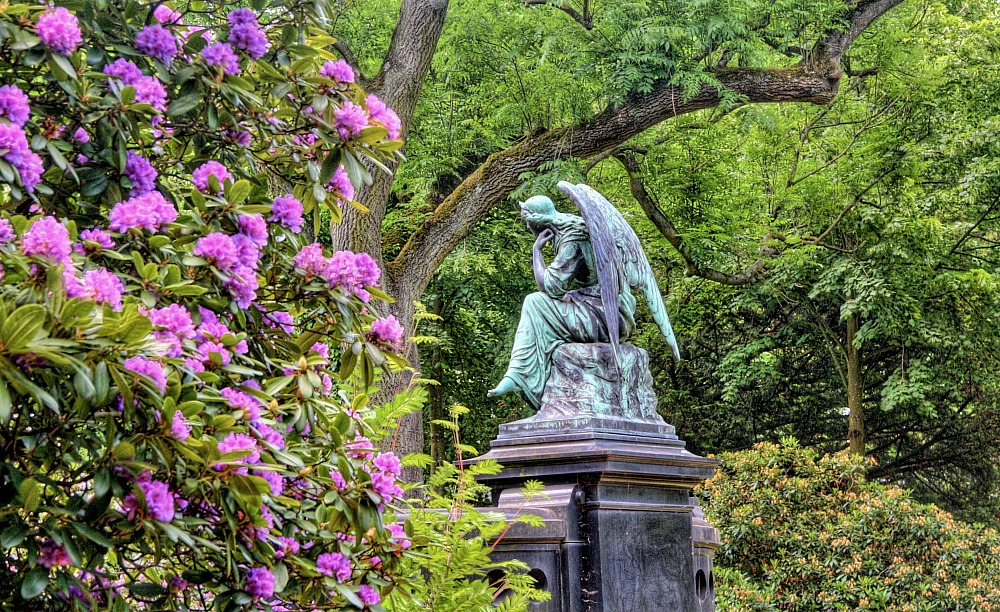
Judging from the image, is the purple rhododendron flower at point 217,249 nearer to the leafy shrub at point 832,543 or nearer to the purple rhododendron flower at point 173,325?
the purple rhododendron flower at point 173,325

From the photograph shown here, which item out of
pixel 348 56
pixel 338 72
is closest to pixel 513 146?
pixel 348 56

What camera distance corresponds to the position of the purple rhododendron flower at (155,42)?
8.11ft

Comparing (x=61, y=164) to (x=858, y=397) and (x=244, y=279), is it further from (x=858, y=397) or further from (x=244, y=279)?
(x=858, y=397)

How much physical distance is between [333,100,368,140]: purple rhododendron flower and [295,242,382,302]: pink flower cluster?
0.96 ft

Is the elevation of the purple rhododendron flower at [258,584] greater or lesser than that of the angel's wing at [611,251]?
lesser

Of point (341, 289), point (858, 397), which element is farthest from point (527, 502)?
point (858, 397)

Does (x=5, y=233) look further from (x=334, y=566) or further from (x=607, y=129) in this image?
(x=607, y=129)

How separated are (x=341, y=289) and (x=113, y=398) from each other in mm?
778

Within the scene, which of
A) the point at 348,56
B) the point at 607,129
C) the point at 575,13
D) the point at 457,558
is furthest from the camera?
the point at 575,13

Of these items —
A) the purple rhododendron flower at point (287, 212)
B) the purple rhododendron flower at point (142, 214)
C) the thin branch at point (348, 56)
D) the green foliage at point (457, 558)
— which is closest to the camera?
the purple rhododendron flower at point (142, 214)

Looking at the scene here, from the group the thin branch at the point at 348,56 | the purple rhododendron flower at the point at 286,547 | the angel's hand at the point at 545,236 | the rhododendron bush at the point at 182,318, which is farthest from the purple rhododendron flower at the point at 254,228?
→ the thin branch at the point at 348,56

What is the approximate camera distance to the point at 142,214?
2229 mm

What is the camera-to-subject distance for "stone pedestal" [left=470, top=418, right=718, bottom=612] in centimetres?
580

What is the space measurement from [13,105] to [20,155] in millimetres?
115
